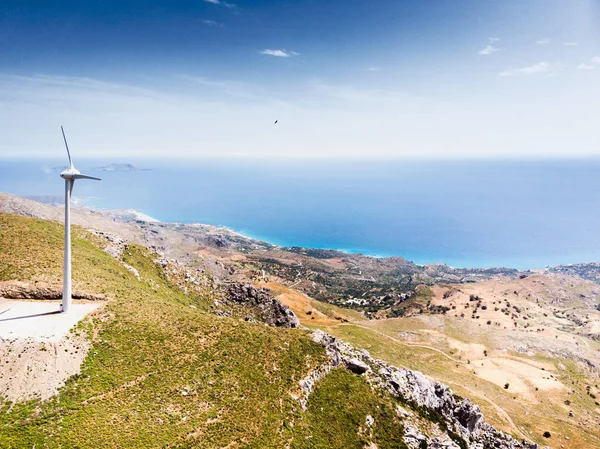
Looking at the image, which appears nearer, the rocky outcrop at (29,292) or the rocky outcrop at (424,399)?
the rocky outcrop at (29,292)

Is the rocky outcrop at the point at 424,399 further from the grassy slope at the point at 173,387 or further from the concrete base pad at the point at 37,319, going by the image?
the concrete base pad at the point at 37,319

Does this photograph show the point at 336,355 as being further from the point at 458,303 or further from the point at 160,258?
the point at 458,303

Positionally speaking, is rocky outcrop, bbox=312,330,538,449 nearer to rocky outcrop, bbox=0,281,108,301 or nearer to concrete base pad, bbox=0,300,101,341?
concrete base pad, bbox=0,300,101,341

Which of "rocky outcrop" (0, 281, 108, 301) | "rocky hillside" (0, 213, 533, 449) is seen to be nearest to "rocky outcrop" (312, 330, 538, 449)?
"rocky hillside" (0, 213, 533, 449)

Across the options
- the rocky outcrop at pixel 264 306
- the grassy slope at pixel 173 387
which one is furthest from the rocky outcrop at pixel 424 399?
the rocky outcrop at pixel 264 306

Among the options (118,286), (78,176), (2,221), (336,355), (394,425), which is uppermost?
(78,176)

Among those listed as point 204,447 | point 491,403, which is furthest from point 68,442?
point 491,403
